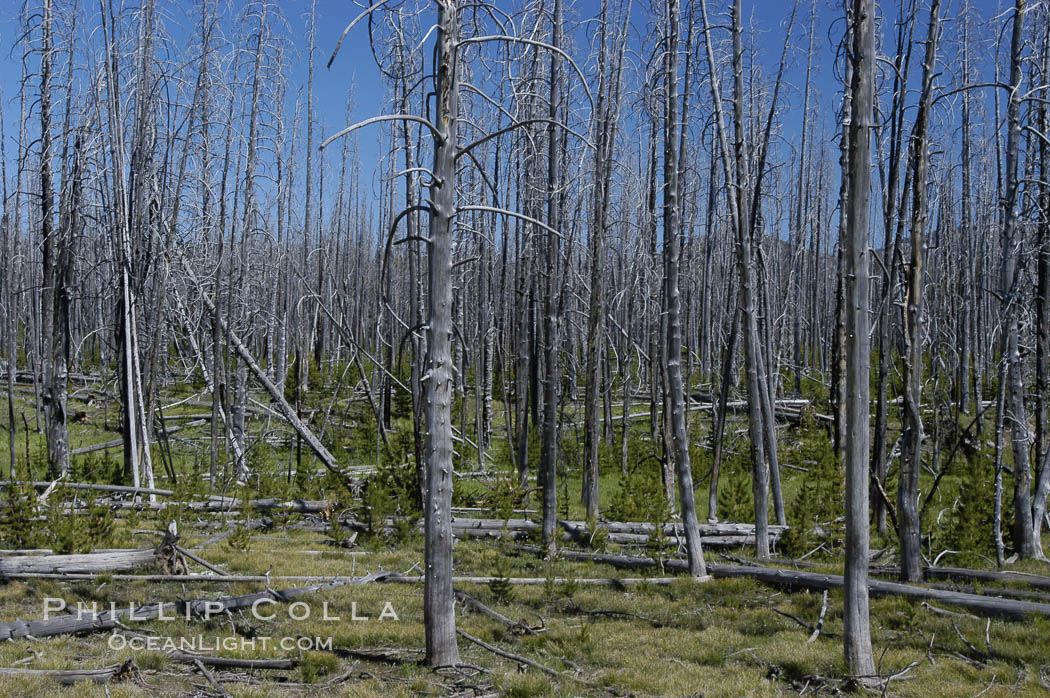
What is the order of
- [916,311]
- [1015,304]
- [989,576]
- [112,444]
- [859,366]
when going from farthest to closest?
[112,444]
[1015,304]
[989,576]
[916,311]
[859,366]

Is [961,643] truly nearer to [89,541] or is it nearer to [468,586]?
[468,586]

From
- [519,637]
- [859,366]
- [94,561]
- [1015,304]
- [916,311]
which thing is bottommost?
[519,637]

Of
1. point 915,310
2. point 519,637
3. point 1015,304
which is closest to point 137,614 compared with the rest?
point 519,637

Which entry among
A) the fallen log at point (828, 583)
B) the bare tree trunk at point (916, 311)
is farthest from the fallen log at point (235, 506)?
the bare tree trunk at point (916, 311)

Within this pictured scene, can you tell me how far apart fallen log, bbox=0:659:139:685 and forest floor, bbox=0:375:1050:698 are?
55 millimetres

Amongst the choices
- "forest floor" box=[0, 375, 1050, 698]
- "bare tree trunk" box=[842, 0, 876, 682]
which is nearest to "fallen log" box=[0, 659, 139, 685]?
"forest floor" box=[0, 375, 1050, 698]

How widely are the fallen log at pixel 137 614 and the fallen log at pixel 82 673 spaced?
0.88 meters

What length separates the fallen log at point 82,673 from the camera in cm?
454

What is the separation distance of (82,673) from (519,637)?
10.7ft

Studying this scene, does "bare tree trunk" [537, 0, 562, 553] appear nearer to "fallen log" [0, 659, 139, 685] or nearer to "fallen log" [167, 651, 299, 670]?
"fallen log" [167, 651, 299, 670]

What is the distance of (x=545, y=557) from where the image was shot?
9.20 m

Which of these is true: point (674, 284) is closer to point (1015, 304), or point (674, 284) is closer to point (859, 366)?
point (859, 366)

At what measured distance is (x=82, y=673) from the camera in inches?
181

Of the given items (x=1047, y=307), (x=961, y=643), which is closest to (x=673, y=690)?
(x=961, y=643)
